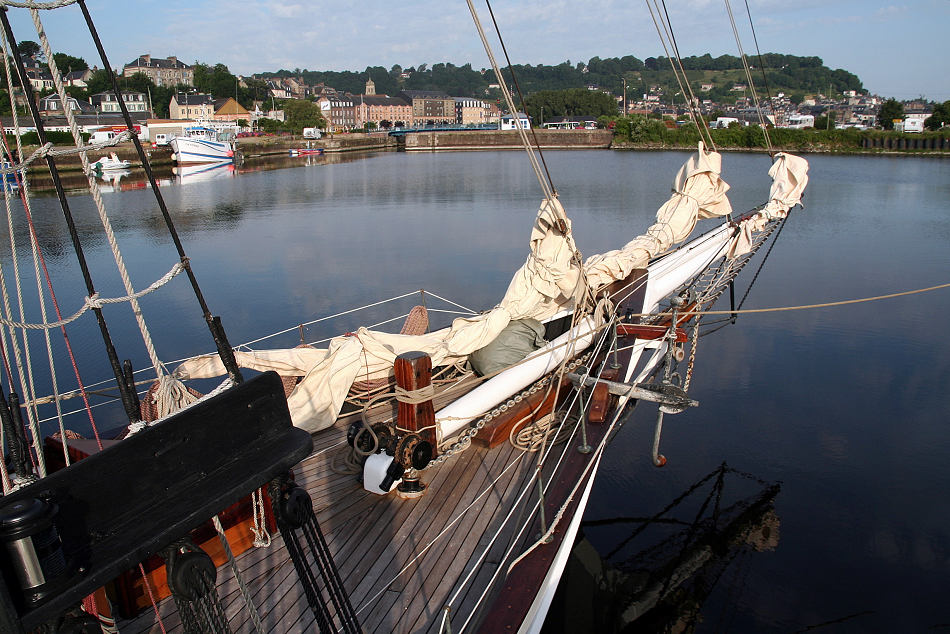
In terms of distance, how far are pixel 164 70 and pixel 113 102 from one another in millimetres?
61045

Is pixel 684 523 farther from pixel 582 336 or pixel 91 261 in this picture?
pixel 91 261

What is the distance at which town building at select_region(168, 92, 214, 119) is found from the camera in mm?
92250

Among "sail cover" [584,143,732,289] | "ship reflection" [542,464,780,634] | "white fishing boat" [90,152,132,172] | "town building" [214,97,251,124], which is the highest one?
"sail cover" [584,143,732,289]

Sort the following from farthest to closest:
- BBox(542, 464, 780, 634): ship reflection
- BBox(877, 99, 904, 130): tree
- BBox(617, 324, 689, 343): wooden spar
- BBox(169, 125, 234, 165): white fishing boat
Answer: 1. BBox(877, 99, 904, 130): tree
2. BBox(169, 125, 234, 165): white fishing boat
3. BBox(617, 324, 689, 343): wooden spar
4. BBox(542, 464, 780, 634): ship reflection

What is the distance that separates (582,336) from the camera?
22.6ft

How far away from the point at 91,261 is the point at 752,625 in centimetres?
2028

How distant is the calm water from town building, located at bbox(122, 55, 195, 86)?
393 ft

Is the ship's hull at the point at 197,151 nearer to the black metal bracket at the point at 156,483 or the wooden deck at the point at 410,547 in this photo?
the wooden deck at the point at 410,547

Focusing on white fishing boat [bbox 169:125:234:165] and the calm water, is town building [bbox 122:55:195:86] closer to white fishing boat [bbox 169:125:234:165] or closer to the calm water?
white fishing boat [bbox 169:125:234:165]

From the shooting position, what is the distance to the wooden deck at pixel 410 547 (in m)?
4.09

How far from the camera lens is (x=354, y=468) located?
556cm

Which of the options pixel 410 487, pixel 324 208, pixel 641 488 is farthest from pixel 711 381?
pixel 324 208

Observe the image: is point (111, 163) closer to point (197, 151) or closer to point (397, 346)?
point (197, 151)

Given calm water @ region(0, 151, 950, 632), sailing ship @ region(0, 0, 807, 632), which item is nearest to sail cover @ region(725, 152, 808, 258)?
sailing ship @ region(0, 0, 807, 632)
